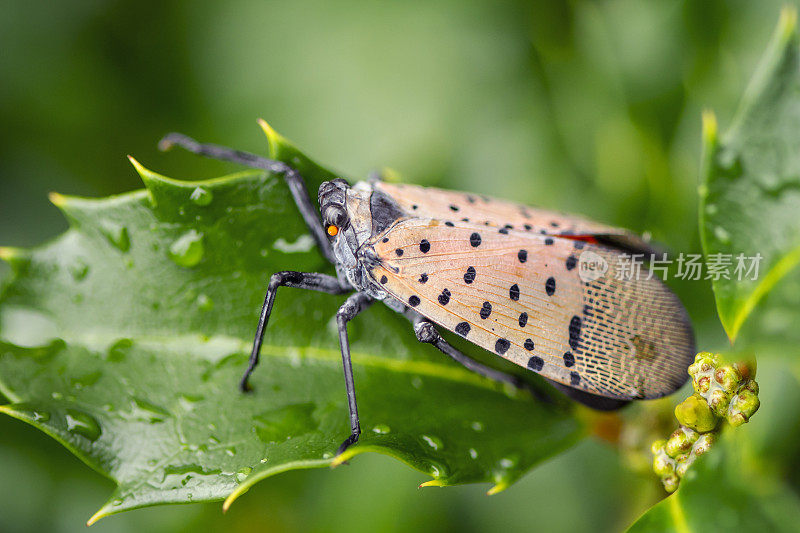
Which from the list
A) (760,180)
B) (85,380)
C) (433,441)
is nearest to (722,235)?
(760,180)

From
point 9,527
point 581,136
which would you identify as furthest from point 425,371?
point 9,527

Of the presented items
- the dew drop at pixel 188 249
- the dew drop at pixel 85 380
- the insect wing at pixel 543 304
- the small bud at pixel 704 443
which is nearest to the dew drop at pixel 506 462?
the insect wing at pixel 543 304

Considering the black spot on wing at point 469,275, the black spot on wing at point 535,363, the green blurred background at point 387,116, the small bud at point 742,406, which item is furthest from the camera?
the green blurred background at point 387,116

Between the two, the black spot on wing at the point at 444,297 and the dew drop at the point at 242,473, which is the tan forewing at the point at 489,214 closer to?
the black spot on wing at the point at 444,297

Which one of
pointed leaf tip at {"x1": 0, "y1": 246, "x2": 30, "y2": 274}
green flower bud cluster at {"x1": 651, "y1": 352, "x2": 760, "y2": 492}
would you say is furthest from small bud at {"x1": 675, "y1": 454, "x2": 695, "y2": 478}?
pointed leaf tip at {"x1": 0, "y1": 246, "x2": 30, "y2": 274}

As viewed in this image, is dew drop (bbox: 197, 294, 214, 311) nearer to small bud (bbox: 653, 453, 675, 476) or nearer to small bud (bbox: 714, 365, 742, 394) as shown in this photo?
small bud (bbox: 653, 453, 675, 476)

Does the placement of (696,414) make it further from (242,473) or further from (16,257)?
(16,257)
